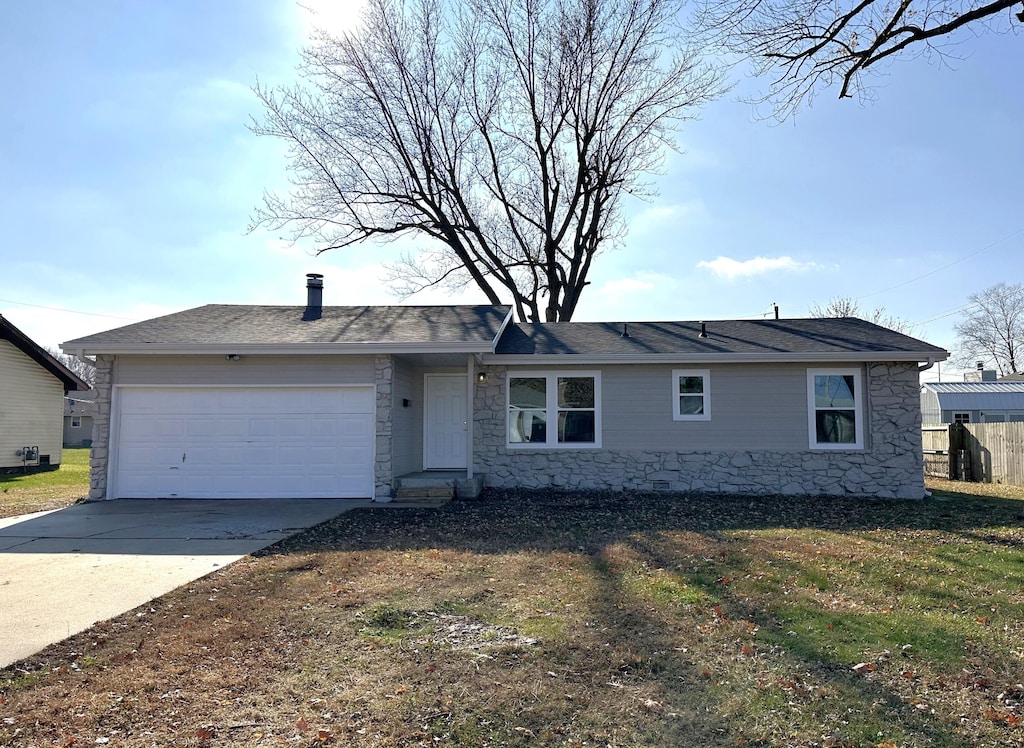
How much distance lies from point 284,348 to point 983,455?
16.3m

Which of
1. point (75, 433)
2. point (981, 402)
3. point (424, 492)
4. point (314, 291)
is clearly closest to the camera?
point (424, 492)

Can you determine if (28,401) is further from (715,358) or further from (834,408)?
(834,408)


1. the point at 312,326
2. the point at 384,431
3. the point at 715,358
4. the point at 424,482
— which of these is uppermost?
the point at 312,326

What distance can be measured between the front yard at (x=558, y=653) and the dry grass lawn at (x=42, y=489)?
6.89 m

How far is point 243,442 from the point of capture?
39.0 feet

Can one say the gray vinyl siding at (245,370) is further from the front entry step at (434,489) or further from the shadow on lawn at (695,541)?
the shadow on lawn at (695,541)

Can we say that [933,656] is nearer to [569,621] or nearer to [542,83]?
[569,621]

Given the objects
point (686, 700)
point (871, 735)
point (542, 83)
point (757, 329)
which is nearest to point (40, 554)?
point (686, 700)

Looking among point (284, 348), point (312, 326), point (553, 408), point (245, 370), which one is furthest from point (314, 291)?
point (553, 408)

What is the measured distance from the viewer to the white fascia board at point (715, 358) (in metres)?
12.0

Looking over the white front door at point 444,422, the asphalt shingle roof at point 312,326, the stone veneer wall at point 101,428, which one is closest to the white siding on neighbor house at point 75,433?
the asphalt shingle roof at point 312,326

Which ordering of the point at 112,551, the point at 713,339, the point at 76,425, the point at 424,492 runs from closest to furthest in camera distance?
the point at 112,551 < the point at 424,492 < the point at 713,339 < the point at 76,425

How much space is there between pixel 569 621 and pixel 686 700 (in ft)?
4.57

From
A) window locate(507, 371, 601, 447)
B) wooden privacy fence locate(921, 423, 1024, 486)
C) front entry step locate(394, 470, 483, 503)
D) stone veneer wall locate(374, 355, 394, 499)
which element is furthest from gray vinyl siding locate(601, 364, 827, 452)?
wooden privacy fence locate(921, 423, 1024, 486)
